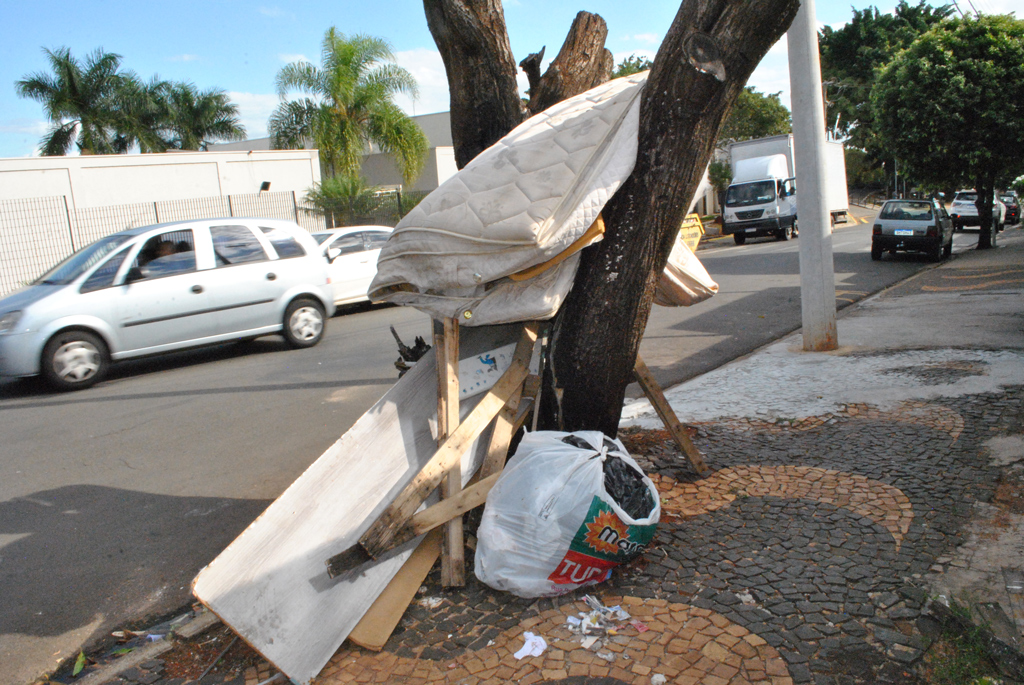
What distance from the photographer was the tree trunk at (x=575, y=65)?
14.4 feet

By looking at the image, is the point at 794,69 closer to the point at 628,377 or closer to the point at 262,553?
the point at 628,377

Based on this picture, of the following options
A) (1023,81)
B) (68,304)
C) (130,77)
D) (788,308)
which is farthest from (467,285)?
(130,77)

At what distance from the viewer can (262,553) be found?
314 cm

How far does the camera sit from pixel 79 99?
33.1 meters

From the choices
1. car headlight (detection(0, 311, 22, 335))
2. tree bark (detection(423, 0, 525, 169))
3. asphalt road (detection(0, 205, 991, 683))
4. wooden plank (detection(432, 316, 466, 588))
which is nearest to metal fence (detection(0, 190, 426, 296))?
car headlight (detection(0, 311, 22, 335))

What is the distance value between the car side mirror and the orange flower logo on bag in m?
7.42

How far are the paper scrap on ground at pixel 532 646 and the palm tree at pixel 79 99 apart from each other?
36876mm

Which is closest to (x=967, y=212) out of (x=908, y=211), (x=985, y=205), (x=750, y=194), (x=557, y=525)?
(x=750, y=194)

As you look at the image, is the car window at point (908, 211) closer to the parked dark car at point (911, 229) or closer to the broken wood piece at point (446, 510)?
the parked dark car at point (911, 229)

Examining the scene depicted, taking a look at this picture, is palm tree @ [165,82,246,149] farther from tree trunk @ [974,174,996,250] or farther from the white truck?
tree trunk @ [974,174,996,250]

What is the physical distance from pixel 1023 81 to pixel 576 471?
19.0 metres

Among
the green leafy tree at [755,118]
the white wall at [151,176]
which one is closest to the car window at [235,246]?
the white wall at [151,176]

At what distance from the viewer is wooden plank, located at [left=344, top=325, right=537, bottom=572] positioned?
315cm

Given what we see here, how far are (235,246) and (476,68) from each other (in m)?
6.24
